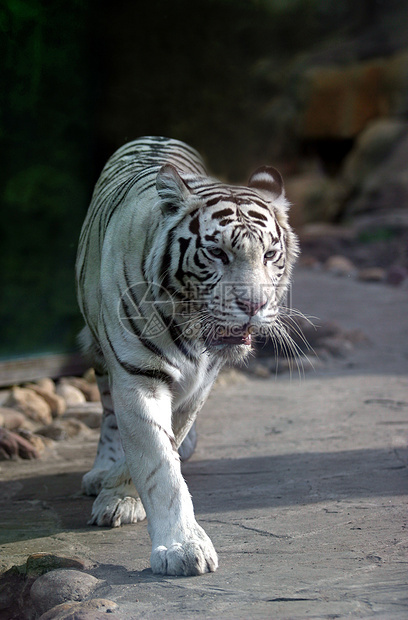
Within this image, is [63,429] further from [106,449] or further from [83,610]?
[83,610]

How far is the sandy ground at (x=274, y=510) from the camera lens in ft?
6.99

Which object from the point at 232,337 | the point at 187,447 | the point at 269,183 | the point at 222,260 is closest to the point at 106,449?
the point at 187,447

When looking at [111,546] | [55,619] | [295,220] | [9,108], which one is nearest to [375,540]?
[111,546]

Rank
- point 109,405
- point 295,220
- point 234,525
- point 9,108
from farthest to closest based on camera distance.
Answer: point 295,220 → point 9,108 → point 109,405 → point 234,525

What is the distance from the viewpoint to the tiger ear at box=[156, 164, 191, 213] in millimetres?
2641

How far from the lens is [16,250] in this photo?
5.49 m

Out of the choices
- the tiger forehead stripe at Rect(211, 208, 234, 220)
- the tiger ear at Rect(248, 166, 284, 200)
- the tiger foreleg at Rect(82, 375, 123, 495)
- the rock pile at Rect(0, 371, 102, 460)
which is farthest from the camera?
the rock pile at Rect(0, 371, 102, 460)

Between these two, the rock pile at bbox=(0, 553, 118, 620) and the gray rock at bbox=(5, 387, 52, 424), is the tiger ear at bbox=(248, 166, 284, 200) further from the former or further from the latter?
the gray rock at bbox=(5, 387, 52, 424)

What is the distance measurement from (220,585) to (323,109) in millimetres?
13492

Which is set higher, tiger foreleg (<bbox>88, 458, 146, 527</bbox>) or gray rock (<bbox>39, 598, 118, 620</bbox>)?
tiger foreleg (<bbox>88, 458, 146, 527</bbox>)

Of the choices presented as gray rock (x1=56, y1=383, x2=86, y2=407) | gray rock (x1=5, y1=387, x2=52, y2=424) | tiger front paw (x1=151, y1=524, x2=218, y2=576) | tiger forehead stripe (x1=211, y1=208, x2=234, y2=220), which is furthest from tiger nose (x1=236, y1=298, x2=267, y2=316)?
gray rock (x1=56, y1=383, x2=86, y2=407)

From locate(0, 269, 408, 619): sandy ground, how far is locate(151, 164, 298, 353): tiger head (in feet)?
2.30

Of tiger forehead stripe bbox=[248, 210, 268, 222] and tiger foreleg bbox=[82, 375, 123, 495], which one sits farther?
tiger foreleg bbox=[82, 375, 123, 495]

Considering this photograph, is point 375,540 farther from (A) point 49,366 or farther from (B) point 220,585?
(A) point 49,366
